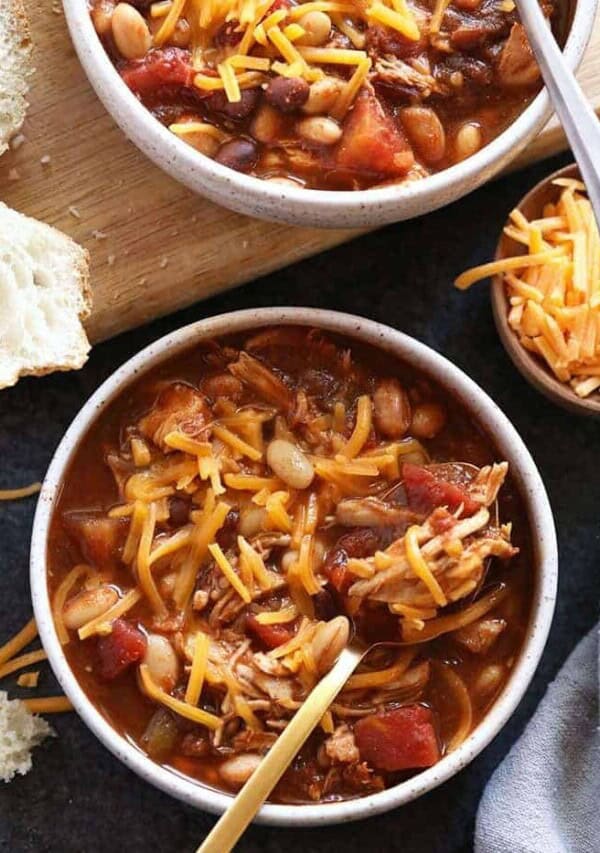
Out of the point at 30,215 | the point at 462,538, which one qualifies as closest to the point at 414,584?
the point at 462,538

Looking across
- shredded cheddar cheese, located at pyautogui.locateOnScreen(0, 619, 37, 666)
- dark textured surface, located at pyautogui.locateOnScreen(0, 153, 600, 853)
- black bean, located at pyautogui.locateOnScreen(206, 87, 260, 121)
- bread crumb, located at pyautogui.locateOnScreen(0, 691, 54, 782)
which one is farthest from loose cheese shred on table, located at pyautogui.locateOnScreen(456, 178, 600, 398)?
bread crumb, located at pyautogui.locateOnScreen(0, 691, 54, 782)

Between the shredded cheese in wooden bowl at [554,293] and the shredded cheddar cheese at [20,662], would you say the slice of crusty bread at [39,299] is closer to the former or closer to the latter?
the shredded cheddar cheese at [20,662]

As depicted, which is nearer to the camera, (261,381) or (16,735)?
(261,381)

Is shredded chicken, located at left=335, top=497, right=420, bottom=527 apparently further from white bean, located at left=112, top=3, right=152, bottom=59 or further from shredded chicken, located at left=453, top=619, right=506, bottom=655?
white bean, located at left=112, top=3, right=152, bottom=59

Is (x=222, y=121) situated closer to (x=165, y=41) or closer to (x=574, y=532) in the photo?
(x=165, y=41)

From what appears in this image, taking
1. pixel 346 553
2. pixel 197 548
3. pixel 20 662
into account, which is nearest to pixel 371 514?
pixel 346 553

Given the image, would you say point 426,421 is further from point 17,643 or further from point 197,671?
point 17,643
